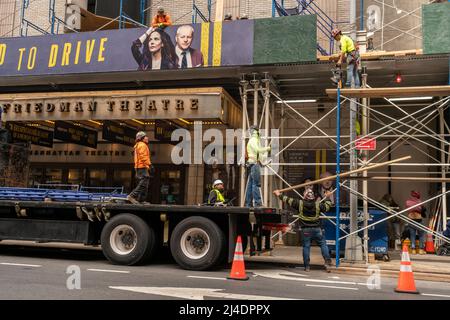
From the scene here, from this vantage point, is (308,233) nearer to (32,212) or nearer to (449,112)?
(32,212)

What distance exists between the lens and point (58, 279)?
784 cm

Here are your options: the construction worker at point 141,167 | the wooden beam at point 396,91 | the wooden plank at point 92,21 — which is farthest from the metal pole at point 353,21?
the wooden plank at point 92,21

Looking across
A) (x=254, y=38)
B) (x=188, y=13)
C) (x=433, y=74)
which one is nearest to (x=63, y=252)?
(x=254, y=38)

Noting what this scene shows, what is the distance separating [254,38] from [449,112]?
6.31 m

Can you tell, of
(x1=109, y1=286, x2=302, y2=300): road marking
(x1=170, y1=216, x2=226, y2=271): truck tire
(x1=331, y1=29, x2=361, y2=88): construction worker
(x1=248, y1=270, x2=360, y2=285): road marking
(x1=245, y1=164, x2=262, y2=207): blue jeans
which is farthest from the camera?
(x1=331, y1=29, x2=361, y2=88): construction worker

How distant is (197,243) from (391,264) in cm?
463

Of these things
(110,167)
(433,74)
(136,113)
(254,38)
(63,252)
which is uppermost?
(254,38)

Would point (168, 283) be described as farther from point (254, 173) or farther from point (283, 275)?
point (254, 173)

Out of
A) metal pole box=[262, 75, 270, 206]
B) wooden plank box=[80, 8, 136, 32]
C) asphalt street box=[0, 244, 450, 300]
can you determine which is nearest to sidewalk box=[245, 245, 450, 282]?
asphalt street box=[0, 244, 450, 300]

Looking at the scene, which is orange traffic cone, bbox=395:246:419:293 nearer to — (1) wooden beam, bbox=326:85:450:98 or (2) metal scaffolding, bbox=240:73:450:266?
(2) metal scaffolding, bbox=240:73:450:266

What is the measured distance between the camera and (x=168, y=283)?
7.69m

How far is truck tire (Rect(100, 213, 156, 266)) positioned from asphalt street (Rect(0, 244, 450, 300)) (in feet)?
0.68

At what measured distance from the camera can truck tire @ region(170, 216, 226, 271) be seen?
909cm

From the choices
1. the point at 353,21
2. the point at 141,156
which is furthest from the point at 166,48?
the point at 353,21
